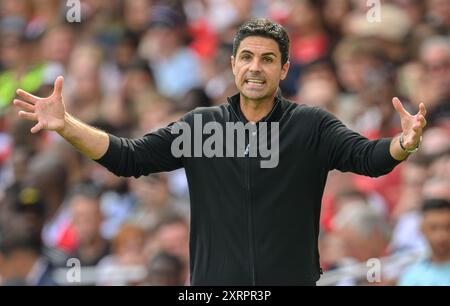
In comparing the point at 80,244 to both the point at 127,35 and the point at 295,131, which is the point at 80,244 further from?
the point at 295,131

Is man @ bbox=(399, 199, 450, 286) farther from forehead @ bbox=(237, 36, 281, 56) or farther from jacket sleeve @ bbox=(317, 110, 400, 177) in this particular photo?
forehead @ bbox=(237, 36, 281, 56)

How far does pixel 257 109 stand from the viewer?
4.95 m

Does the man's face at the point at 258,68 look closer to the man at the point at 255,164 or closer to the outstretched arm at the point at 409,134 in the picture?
the man at the point at 255,164

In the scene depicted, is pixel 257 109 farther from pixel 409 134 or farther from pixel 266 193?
pixel 409 134

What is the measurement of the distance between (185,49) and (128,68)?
506mm

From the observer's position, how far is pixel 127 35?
11.0 m

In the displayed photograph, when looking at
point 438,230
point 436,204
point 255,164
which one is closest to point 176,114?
point 436,204

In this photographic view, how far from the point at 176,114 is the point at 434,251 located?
116 inches

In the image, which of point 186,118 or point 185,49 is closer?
point 186,118

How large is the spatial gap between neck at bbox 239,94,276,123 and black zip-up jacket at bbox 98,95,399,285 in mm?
36

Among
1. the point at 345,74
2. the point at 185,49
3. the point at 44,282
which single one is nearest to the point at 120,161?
the point at 44,282

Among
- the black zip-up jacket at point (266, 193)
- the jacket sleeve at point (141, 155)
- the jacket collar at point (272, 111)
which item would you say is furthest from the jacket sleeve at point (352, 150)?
the jacket sleeve at point (141, 155)
